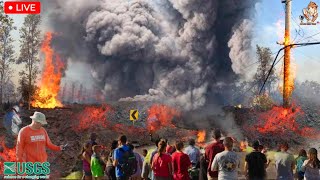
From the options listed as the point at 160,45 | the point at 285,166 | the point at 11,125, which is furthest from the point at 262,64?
the point at 285,166

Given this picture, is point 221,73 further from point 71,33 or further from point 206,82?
point 71,33

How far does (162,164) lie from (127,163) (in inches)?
39.4

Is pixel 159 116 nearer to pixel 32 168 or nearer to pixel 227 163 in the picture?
pixel 32 168

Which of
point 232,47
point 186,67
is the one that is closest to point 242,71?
point 232,47

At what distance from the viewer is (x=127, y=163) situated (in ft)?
34.0

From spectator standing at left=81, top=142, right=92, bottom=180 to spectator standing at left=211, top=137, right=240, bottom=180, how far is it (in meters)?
3.67

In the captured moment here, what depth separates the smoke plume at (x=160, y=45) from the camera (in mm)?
65938

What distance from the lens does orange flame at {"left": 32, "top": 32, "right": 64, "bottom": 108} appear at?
5622 cm

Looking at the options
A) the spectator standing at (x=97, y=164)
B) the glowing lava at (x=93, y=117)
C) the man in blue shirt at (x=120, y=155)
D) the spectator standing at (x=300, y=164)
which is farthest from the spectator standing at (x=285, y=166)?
the glowing lava at (x=93, y=117)

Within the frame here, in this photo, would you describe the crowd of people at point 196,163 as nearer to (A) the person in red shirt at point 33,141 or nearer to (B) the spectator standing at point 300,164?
(B) the spectator standing at point 300,164

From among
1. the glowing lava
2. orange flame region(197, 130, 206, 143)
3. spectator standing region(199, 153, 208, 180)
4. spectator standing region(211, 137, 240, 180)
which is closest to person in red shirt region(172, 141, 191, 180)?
spectator standing region(211, 137, 240, 180)

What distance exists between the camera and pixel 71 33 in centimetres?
6981

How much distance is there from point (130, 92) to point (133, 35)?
33.9 feet

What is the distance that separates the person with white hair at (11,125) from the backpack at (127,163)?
97.7 ft
